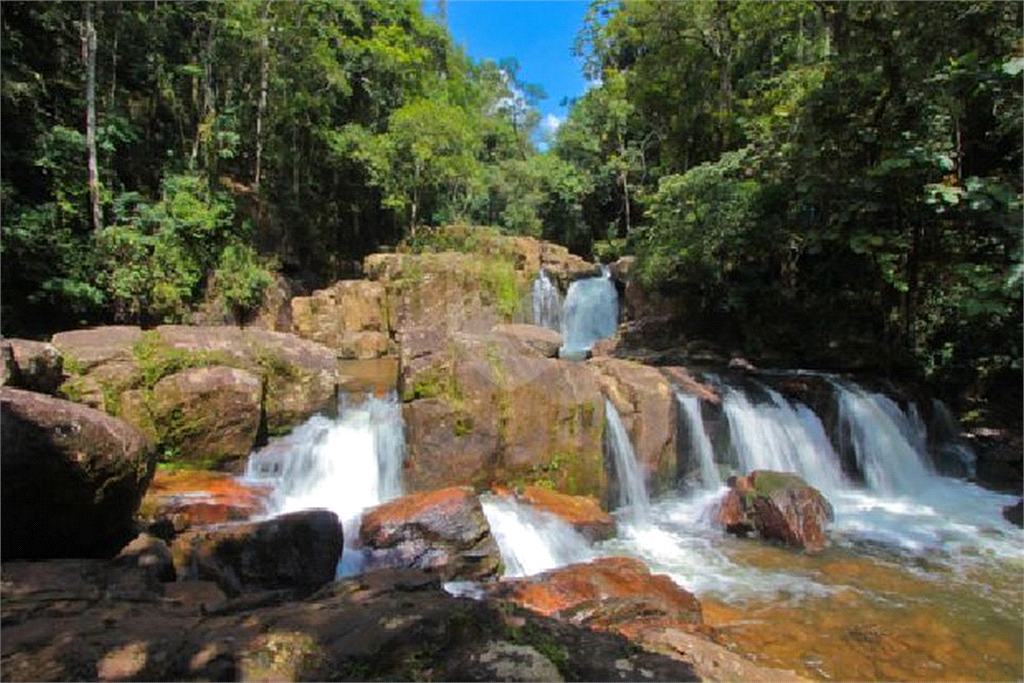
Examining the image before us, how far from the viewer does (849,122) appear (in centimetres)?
1035

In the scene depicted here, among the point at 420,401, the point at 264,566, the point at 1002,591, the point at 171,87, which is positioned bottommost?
the point at 1002,591

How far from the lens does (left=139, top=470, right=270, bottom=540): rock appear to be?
20.5ft

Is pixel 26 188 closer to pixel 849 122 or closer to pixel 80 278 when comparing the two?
pixel 80 278

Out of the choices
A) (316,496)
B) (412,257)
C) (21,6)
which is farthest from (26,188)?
(316,496)

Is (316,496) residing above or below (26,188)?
below

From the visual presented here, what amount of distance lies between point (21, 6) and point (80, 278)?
571 cm

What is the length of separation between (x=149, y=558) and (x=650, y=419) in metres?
6.39

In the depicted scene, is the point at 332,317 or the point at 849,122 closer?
the point at 849,122

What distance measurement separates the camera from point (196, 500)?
21.7ft

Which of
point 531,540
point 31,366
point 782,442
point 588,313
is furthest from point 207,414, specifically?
point 588,313

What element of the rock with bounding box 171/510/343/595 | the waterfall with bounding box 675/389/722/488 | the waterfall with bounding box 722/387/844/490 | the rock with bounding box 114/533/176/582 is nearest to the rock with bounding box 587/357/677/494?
the waterfall with bounding box 675/389/722/488

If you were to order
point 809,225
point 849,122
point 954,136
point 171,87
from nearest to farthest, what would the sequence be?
1. point 954,136
2. point 849,122
3. point 809,225
4. point 171,87

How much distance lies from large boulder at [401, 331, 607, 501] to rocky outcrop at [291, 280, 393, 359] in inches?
346

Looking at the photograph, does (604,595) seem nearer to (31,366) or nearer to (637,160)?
(31,366)
